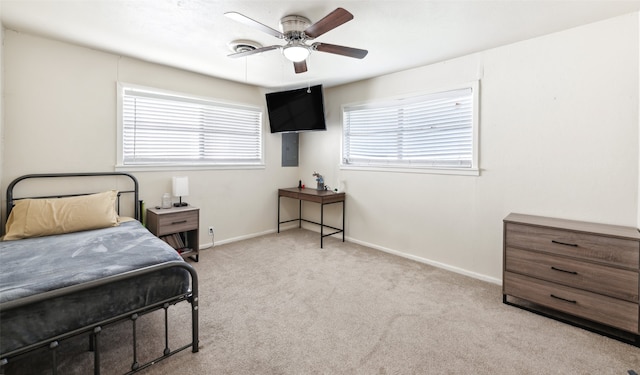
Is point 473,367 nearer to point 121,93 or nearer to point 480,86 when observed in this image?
point 480,86

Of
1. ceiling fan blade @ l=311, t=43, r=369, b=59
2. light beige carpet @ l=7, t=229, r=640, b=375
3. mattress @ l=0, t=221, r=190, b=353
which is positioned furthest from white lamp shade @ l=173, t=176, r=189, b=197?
ceiling fan blade @ l=311, t=43, r=369, b=59

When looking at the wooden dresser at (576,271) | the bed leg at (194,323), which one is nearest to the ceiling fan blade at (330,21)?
the bed leg at (194,323)

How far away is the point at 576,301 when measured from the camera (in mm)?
2189

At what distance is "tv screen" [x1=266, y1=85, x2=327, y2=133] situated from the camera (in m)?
3.93

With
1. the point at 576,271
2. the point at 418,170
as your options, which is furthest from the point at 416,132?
the point at 576,271

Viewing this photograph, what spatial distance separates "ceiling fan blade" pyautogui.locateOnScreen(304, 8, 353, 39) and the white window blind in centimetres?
191

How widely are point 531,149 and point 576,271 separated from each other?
1.15 meters

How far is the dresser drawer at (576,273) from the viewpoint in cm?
200

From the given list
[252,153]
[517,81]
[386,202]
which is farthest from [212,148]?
[517,81]

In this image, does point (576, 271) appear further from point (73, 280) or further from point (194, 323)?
point (73, 280)

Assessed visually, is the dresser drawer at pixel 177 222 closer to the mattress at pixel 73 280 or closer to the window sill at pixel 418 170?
the mattress at pixel 73 280

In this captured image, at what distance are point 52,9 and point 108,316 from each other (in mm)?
2402

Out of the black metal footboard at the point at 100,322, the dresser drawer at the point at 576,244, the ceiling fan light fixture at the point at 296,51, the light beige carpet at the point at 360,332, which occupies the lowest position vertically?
the light beige carpet at the point at 360,332

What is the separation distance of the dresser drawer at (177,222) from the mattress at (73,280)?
89cm
